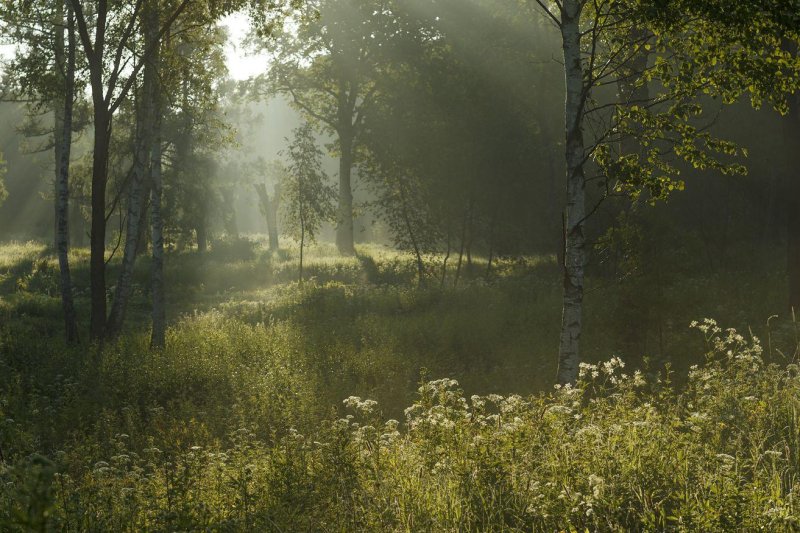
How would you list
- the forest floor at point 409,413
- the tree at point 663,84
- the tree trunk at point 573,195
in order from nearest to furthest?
1. the forest floor at point 409,413
2. the tree at point 663,84
3. the tree trunk at point 573,195

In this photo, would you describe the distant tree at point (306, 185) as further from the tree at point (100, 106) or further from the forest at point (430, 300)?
the tree at point (100, 106)

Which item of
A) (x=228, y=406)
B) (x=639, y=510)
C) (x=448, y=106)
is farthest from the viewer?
(x=448, y=106)

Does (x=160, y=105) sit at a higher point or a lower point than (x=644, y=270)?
higher

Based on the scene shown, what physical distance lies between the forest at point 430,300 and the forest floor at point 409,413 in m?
0.06

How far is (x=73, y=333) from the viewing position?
17109 millimetres

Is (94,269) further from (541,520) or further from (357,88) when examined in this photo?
(357,88)

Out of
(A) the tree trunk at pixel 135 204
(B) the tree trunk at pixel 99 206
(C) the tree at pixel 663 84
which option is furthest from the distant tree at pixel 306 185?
(C) the tree at pixel 663 84

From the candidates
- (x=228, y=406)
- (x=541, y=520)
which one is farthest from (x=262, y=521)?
(x=228, y=406)

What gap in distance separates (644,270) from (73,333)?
13.3 metres

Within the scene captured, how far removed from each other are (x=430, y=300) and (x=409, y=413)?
39.9 feet

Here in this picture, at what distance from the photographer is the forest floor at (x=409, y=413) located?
17.7 feet

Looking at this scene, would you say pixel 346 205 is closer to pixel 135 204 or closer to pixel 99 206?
pixel 135 204

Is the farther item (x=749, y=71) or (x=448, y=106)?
(x=448, y=106)

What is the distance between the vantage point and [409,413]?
1019 centimetres
